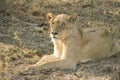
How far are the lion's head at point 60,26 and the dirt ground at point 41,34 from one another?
0.56 metres

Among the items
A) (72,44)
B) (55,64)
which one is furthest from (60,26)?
(55,64)

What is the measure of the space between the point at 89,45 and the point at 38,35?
2.00 meters

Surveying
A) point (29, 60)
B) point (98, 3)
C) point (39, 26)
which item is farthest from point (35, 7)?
point (29, 60)

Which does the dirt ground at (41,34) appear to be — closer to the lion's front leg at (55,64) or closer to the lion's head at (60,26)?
the lion's front leg at (55,64)

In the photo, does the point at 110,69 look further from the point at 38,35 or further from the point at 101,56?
the point at 38,35

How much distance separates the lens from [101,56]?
299 inches

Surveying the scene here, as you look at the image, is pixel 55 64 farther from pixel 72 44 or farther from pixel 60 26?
pixel 60 26

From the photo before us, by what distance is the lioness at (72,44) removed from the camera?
275 inches

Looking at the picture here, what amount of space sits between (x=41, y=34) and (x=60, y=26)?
2.40 m

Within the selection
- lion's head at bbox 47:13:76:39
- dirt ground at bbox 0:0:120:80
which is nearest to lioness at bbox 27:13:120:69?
lion's head at bbox 47:13:76:39

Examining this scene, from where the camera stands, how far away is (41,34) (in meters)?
9.33

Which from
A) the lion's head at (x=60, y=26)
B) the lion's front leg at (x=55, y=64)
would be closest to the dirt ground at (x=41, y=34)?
the lion's front leg at (x=55, y=64)

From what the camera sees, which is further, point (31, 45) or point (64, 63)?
point (31, 45)

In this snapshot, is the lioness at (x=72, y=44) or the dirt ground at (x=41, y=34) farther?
the lioness at (x=72, y=44)
